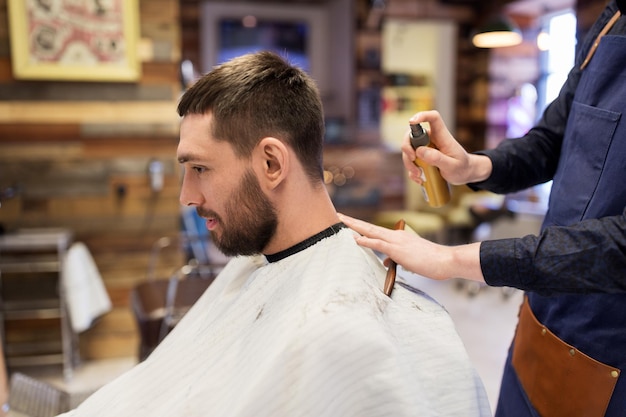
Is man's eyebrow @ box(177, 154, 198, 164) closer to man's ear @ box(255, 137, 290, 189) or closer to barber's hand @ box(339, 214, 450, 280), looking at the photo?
man's ear @ box(255, 137, 290, 189)

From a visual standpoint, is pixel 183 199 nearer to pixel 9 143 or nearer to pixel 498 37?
pixel 9 143

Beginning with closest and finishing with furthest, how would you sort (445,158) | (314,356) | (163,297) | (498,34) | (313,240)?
(314,356), (313,240), (445,158), (163,297), (498,34)

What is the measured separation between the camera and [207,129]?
1.01 metres

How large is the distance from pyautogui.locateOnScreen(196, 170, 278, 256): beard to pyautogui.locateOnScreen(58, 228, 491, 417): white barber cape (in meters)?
0.07

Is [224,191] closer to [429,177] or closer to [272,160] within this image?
[272,160]

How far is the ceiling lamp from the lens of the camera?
4711 mm

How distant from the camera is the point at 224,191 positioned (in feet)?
3.34

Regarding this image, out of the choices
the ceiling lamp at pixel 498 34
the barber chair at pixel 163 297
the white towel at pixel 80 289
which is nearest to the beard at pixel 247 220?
the barber chair at pixel 163 297

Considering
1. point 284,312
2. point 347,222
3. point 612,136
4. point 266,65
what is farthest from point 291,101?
point 612,136

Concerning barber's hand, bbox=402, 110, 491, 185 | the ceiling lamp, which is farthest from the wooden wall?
the ceiling lamp

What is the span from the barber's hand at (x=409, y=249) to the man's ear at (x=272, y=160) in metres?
0.18

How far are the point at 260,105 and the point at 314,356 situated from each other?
0.46m

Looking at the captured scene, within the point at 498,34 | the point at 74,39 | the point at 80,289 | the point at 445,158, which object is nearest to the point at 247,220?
the point at 445,158

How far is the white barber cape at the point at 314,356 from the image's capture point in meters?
0.80
